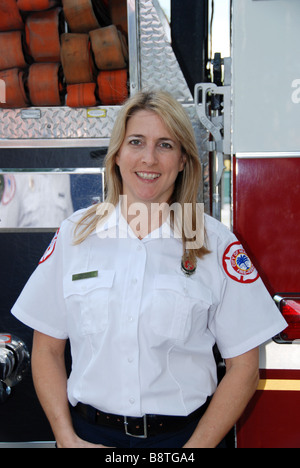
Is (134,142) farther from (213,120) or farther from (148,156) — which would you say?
(213,120)

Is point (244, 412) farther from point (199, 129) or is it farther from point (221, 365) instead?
point (199, 129)

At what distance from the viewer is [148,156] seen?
158 centimetres

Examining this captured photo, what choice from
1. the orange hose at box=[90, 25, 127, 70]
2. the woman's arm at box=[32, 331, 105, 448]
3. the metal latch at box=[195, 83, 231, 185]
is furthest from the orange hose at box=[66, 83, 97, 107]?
the woman's arm at box=[32, 331, 105, 448]

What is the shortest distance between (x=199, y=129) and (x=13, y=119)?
79 cm

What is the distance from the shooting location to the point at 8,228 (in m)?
1.99

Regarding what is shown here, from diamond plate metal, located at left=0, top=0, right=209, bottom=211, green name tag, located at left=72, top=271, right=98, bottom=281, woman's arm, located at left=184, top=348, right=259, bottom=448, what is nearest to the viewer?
woman's arm, located at left=184, top=348, right=259, bottom=448

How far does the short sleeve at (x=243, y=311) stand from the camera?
1516 mm

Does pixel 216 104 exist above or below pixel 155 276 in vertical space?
above

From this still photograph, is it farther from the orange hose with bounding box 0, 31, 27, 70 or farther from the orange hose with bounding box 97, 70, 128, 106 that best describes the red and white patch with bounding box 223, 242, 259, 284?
the orange hose with bounding box 0, 31, 27, 70

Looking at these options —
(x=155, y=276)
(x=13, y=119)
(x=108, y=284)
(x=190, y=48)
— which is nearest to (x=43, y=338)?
(x=108, y=284)

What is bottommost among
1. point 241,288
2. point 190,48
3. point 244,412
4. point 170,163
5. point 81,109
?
point 244,412

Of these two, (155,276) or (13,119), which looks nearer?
(155,276)

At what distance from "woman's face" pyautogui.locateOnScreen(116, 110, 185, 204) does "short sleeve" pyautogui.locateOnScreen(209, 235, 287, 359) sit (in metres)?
0.35

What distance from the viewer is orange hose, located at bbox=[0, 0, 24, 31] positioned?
78.7 inches
